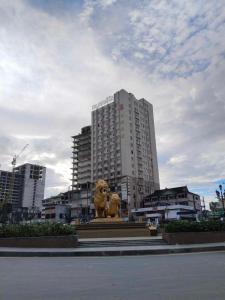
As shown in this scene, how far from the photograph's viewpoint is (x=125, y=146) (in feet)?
318

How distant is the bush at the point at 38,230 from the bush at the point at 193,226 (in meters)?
5.86

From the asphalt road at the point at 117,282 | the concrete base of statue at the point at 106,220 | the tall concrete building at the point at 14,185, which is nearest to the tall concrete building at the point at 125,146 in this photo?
the tall concrete building at the point at 14,185

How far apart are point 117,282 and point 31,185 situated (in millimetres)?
145577

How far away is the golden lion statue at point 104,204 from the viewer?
27.8 metres

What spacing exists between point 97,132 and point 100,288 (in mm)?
100907

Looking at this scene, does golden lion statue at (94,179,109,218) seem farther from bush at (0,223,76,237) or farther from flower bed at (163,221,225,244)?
flower bed at (163,221,225,244)

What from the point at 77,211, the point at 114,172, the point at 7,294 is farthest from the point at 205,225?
the point at 77,211

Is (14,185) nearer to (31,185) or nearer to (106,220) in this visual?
(31,185)

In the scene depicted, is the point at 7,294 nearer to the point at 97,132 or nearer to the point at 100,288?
the point at 100,288

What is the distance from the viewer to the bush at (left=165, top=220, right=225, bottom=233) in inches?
667

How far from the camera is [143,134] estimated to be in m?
107

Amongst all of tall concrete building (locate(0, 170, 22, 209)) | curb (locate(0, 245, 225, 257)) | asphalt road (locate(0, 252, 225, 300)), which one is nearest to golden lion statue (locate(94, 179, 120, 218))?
curb (locate(0, 245, 225, 257))

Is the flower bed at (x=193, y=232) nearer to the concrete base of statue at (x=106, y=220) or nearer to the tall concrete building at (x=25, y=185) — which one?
the concrete base of statue at (x=106, y=220)

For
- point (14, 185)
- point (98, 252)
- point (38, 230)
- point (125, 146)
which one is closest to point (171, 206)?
point (125, 146)
